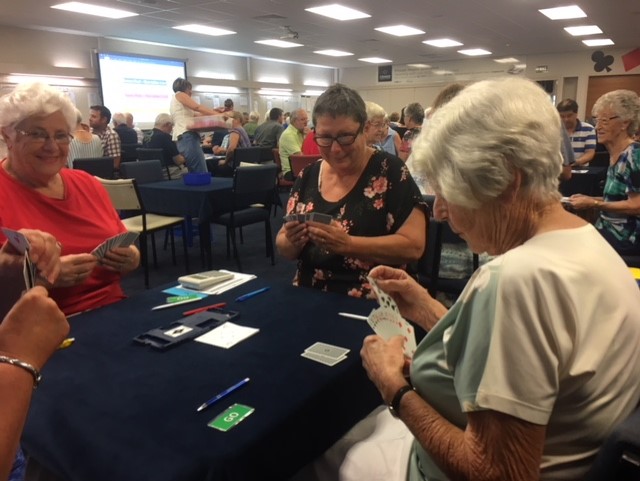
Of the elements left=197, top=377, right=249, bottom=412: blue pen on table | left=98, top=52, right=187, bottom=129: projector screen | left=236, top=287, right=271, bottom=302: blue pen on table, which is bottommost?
left=197, top=377, right=249, bottom=412: blue pen on table

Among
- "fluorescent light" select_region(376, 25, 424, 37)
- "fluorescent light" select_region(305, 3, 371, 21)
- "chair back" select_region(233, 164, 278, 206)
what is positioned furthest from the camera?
"fluorescent light" select_region(376, 25, 424, 37)

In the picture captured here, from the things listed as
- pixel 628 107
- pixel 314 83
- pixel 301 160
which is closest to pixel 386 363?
pixel 628 107

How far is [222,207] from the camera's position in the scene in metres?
4.74

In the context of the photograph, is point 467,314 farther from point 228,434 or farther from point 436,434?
point 228,434

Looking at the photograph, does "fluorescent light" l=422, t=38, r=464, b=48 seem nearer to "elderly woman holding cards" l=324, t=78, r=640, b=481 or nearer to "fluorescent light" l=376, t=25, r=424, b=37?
"fluorescent light" l=376, t=25, r=424, b=37

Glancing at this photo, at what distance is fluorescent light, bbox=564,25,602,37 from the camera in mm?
10383

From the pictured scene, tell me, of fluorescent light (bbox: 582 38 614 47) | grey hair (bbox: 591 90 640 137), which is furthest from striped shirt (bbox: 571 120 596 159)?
fluorescent light (bbox: 582 38 614 47)

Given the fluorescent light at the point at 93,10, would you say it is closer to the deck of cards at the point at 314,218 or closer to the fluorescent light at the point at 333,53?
the fluorescent light at the point at 333,53

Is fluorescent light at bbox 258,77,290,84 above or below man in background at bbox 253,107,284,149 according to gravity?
above

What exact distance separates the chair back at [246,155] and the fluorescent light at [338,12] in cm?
283

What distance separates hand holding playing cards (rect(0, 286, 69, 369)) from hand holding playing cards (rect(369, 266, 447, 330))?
2.57ft

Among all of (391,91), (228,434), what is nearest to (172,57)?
(391,91)

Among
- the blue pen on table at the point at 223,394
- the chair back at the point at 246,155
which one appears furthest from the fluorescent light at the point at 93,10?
the blue pen on table at the point at 223,394

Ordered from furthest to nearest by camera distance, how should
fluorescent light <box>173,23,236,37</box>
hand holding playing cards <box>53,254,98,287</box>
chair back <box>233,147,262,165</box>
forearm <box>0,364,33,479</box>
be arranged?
1. fluorescent light <box>173,23,236,37</box>
2. chair back <box>233,147,262,165</box>
3. hand holding playing cards <box>53,254,98,287</box>
4. forearm <box>0,364,33,479</box>
